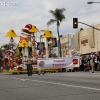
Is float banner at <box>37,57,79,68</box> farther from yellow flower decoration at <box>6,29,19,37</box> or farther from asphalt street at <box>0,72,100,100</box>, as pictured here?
asphalt street at <box>0,72,100,100</box>

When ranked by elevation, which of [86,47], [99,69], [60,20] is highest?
[60,20]

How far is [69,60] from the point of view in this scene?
3641cm

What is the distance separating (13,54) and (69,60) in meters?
15.0

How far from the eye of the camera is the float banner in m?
36.0

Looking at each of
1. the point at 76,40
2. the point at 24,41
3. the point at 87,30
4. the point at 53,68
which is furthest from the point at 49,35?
the point at 76,40

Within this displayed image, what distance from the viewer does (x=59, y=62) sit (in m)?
36.7

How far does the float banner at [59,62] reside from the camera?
118ft

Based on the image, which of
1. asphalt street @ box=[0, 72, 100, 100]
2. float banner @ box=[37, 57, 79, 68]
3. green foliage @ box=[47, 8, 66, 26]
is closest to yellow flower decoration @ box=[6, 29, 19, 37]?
green foliage @ box=[47, 8, 66, 26]

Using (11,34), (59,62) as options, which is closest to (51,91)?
(59,62)

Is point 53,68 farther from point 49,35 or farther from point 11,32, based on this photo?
point 11,32

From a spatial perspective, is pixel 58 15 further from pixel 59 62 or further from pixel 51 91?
pixel 51 91

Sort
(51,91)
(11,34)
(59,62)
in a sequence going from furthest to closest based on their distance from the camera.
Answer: (11,34) < (59,62) < (51,91)

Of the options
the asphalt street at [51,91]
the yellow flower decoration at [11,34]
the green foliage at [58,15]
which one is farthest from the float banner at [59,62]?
the green foliage at [58,15]

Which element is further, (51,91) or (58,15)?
(58,15)
